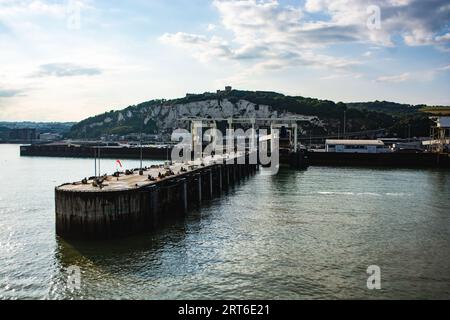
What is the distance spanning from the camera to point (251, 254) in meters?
26.7

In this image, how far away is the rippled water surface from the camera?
21094mm

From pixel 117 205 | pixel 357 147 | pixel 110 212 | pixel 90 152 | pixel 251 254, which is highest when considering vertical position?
pixel 357 147

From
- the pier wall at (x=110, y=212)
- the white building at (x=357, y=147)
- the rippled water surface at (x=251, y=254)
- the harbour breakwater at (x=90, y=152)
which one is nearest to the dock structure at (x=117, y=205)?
the pier wall at (x=110, y=212)

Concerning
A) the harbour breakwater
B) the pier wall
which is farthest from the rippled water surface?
the harbour breakwater

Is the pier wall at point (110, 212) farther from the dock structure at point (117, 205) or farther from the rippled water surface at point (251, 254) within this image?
the rippled water surface at point (251, 254)

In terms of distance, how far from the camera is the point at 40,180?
65625mm

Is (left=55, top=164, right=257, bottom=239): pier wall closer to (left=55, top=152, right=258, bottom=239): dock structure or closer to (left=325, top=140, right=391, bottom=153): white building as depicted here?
(left=55, top=152, right=258, bottom=239): dock structure

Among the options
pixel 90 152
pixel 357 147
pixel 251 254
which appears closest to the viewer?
pixel 251 254

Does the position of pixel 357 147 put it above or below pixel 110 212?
above

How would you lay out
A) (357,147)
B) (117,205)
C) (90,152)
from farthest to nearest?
(90,152) → (357,147) → (117,205)

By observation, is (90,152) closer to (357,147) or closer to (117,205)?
(357,147)

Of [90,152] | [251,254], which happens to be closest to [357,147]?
→ [90,152]

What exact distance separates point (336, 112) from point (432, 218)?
16631 cm

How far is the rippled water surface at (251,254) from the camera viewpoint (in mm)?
21094
